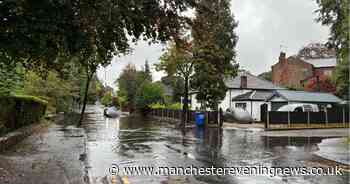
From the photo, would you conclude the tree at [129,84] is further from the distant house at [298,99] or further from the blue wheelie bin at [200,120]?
the blue wheelie bin at [200,120]

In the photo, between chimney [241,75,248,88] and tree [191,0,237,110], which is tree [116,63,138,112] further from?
tree [191,0,237,110]

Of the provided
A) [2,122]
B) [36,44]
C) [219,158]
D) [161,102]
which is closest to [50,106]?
[161,102]

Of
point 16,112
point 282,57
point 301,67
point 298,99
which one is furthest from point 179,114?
point 301,67

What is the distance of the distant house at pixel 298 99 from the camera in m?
38.3

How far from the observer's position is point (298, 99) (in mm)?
38375

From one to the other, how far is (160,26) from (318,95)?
3563 cm

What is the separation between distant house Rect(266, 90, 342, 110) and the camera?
38.3m

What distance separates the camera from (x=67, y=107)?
181 ft

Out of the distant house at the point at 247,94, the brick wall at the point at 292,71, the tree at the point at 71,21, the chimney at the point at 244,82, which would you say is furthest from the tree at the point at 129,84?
the tree at the point at 71,21

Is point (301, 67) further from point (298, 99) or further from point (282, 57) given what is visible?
point (298, 99)

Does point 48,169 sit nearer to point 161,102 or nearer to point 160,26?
point 160,26

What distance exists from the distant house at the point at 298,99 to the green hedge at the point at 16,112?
25208 millimetres

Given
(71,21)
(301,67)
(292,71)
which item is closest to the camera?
(71,21)

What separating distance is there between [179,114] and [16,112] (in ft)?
88.7
